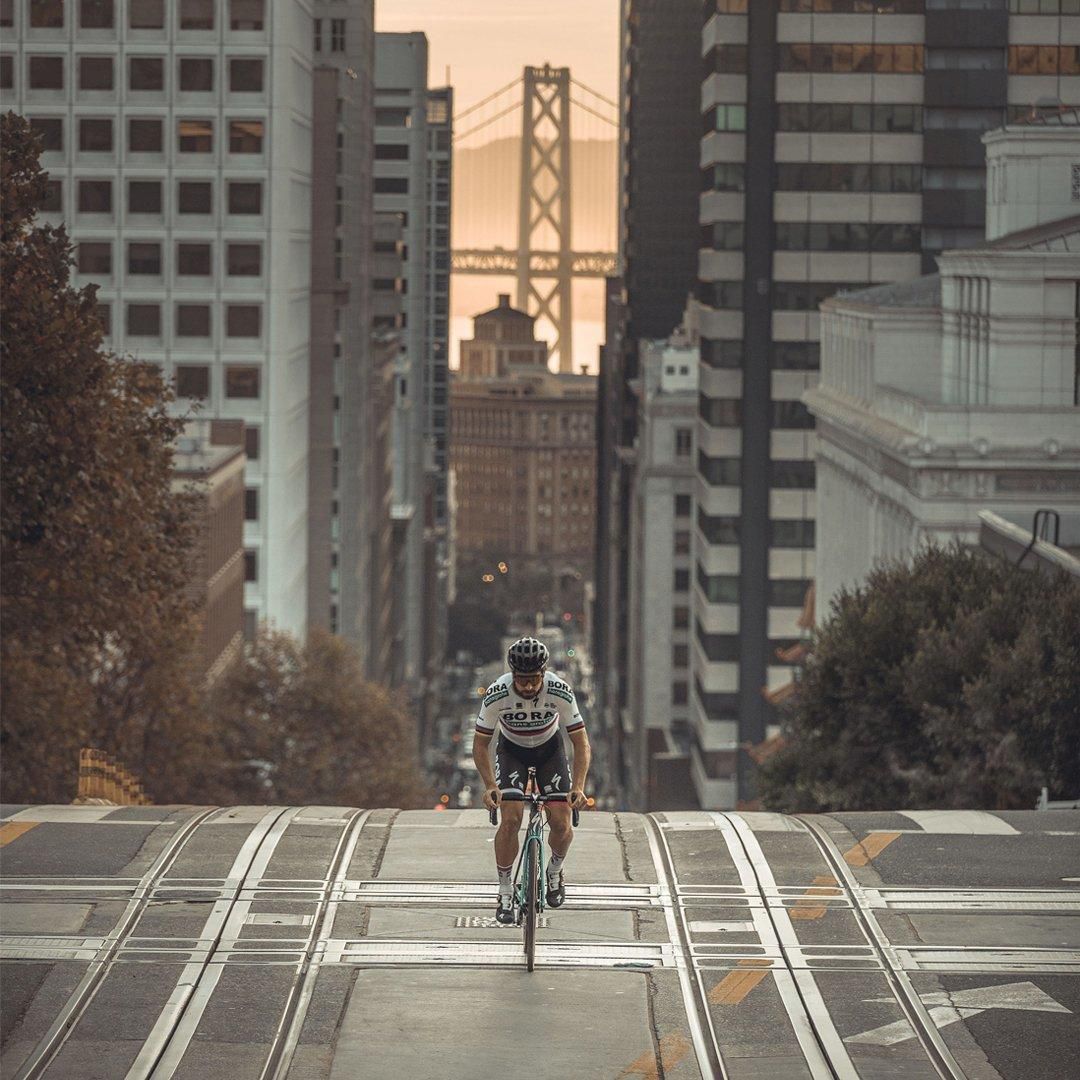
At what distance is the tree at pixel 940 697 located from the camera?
4109 cm

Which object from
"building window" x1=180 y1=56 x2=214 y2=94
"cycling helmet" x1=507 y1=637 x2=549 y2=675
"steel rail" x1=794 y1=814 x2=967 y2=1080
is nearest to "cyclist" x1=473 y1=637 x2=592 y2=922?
"cycling helmet" x1=507 y1=637 x2=549 y2=675

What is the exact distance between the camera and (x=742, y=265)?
112 meters

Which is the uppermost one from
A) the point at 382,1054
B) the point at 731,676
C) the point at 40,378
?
the point at 40,378

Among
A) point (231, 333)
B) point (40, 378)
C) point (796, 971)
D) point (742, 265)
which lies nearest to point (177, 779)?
point (40, 378)

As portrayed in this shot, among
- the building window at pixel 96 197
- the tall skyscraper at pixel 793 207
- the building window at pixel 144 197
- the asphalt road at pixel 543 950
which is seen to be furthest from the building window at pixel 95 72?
the asphalt road at pixel 543 950

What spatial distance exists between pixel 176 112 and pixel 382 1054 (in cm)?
8630

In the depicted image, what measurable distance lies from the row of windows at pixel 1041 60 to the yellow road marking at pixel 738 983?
295ft

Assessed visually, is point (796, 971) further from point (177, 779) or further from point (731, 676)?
point (731, 676)

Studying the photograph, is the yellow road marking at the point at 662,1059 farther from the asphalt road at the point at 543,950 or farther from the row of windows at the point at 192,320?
the row of windows at the point at 192,320

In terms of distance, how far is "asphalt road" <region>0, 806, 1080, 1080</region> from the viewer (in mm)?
19656

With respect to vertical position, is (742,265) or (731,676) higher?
(742,265)

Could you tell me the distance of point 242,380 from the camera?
104 m

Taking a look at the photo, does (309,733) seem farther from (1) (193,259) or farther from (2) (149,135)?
(2) (149,135)

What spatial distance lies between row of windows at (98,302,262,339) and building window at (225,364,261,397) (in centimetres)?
131
